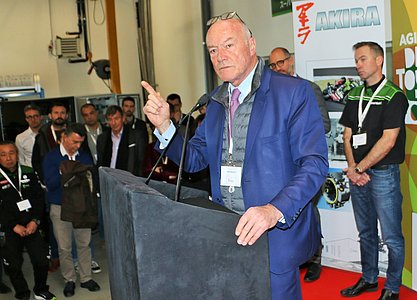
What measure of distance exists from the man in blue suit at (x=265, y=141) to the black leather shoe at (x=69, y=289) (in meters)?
3.22

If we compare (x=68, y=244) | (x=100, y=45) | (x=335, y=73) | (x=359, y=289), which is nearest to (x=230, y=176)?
(x=359, y=289)

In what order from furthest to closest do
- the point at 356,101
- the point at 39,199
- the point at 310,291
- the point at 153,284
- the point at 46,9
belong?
the point at 46,9 → the point at 39,199 → the point at 310,291 → the point at 356,101 → the point at 153,284

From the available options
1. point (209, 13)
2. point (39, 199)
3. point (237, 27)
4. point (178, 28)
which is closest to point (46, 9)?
point (178, 28)

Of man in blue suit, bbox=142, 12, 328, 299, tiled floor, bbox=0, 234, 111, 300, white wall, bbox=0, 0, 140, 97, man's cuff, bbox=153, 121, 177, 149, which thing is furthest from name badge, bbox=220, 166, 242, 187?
white wall, bbox=0, 0, 140, 97

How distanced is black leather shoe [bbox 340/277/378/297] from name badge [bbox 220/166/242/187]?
261 centimetres

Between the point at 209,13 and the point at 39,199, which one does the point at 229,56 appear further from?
the point at 209,13

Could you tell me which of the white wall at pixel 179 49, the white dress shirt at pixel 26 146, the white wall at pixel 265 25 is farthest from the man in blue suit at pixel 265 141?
the white wall at pixel 179 49

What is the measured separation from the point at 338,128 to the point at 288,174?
2.76 metres

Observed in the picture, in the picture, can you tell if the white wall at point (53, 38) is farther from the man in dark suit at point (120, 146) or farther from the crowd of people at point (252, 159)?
the man in dark suit at point (120, 146)

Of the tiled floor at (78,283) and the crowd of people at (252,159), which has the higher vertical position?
the crowd of people at (252,159)

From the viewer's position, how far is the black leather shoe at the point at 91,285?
14.9 ft

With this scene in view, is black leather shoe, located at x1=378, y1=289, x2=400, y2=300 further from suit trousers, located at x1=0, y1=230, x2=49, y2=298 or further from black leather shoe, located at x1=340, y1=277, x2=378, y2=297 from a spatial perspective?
suit trousers, located at x1=0, y1=230, x2=49, y2=298

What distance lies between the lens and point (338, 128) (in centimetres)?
419

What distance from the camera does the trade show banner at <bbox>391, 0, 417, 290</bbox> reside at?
3449mm
